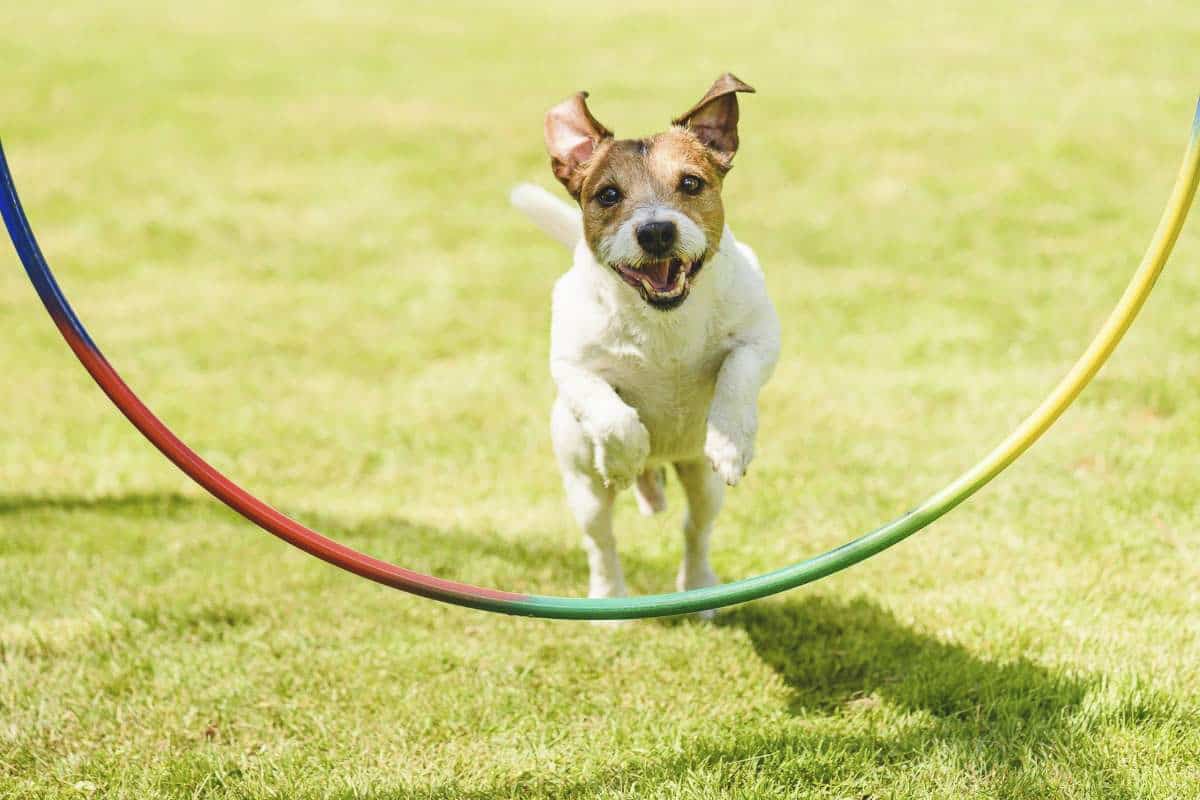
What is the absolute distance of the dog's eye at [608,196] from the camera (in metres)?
4.30

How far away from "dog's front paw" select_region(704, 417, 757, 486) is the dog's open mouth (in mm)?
443

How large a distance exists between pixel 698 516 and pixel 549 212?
4.86 ft

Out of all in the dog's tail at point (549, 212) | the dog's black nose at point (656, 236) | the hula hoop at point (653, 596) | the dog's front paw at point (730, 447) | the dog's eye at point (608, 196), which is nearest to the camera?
the hula hoop at point (653, 596)

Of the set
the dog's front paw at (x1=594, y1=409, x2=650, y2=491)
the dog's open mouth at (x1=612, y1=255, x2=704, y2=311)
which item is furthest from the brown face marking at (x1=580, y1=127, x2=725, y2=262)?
the dog's front paw at (x1=594, y1=409, x2=650, y2=491)

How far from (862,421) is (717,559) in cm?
220

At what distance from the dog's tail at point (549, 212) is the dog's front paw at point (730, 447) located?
1214 millimetres

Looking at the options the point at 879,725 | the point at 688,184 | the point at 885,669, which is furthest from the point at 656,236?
the point at 885,669

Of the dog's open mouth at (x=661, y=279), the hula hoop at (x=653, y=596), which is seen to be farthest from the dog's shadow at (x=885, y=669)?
the dog's open mouth at (x=661, y=279)

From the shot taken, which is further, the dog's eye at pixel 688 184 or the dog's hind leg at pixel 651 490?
the dog's hind leg at pixel 651 490

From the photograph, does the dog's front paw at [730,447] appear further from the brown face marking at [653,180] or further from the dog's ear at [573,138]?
the dog's ear at [573,138]

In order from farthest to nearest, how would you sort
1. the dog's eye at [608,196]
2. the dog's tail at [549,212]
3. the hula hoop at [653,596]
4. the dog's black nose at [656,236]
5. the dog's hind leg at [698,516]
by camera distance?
the dog's hind leg at [698,516], the dog's tail at [549,212], the dog's eye at [608,196], the dog's black nose at [656,236], the hula hoop at [653,596]

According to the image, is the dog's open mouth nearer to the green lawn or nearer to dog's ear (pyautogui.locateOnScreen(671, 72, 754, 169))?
dog's ear (pyautogui.locateOnScreen(671, 72, 754, 169))

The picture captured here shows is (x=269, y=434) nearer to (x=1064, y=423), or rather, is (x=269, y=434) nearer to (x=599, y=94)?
(x=1064, y=423)

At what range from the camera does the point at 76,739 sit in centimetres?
481
